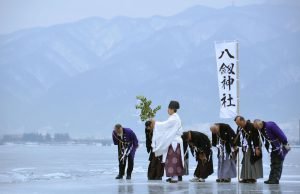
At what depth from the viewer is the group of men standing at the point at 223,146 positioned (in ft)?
49.8

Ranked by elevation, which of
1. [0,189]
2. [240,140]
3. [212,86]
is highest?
[212,86]

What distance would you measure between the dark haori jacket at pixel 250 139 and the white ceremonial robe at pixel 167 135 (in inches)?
50.6

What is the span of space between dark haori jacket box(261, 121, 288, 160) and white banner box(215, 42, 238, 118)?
159 cm

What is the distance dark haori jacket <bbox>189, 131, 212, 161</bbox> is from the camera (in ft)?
53.7

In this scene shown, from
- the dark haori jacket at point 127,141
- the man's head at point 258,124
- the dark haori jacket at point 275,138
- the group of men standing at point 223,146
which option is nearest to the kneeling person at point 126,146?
the dark haori jacket at point 127,141

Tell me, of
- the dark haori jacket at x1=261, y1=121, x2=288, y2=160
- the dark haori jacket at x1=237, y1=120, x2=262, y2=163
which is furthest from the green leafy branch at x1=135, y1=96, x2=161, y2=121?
the dark haori jacket at x1=261, y1=121, x2=288, y2=160

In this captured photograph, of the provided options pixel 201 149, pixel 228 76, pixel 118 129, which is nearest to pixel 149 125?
pixel 118 129

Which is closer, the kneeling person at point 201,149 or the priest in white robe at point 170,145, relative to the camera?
the priest in white robe at point 170,145

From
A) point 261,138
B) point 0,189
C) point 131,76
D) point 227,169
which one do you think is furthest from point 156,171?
point 131,76

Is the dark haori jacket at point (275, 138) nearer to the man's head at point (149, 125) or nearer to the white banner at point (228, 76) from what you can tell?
the white banner at point (228, 76)

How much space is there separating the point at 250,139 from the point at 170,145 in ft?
5.37

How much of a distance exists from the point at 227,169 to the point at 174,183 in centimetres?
141

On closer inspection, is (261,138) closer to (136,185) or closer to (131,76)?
(136,185)

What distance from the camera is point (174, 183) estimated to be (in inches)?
605
